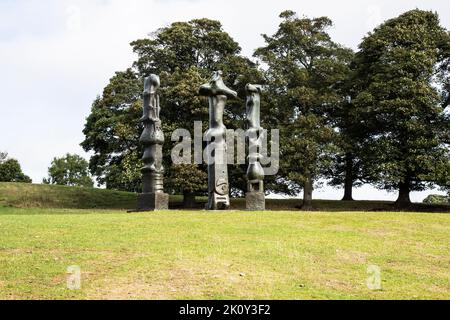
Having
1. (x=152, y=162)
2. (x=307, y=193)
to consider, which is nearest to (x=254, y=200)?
(x=152, y=162)

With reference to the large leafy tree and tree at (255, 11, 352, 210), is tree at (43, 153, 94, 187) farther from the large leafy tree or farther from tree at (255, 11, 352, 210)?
tree at (255, 11, 352, 210)

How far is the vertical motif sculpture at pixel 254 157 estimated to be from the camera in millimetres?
25297

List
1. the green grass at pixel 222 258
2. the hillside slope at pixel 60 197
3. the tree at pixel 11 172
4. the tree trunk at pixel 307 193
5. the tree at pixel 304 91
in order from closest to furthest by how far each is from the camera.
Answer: the green grass at pixel 222 258 → the tree at pixel 304 91 → the tree trunk at pixel 307 193 → the hillside slope at pixel 60 197 → the tree at pixel 11 172

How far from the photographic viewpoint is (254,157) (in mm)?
25969

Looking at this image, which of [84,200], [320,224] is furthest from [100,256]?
[84,200]

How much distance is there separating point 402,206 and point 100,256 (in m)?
29.1

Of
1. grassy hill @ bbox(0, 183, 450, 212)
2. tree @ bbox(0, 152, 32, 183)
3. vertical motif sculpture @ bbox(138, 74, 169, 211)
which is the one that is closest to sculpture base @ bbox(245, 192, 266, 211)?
vertical motif sculpture @ bbox(138, 74, 169, 211)

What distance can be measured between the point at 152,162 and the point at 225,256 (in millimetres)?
13050

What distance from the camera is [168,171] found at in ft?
126

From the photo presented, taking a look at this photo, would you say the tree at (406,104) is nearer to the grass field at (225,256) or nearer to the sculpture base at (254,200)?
the sculpture base at (254,200)

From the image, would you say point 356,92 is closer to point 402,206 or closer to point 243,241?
point 402,206

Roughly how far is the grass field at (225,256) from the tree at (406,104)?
586 inches

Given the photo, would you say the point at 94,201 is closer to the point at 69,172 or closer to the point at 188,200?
the point at 188,200

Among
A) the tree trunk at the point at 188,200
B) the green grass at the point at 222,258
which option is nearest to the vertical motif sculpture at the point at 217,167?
the green grass at the point at 222,258
